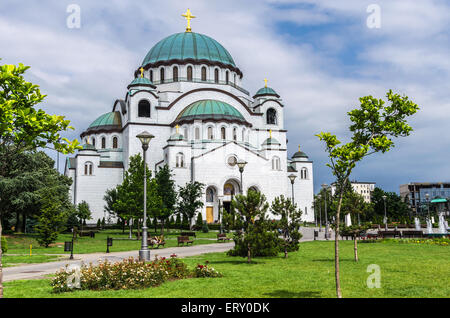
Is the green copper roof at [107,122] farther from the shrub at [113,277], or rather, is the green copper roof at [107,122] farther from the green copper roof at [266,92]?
the shrub at [113,277]

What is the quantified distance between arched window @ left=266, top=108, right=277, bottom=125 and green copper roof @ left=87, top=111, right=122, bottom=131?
21786 mm

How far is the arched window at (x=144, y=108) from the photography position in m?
57.1

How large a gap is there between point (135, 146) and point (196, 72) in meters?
14.1

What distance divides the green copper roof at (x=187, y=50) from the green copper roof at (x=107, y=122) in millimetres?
9006

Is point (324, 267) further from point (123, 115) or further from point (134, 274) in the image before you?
point (123, 115)

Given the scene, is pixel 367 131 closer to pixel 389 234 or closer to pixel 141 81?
pixel 389 234

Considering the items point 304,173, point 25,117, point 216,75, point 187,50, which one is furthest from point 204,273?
point 187,50

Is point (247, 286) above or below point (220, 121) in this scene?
below

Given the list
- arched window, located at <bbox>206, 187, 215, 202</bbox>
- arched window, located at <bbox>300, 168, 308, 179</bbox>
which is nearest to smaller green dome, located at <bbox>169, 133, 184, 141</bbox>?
arched window, located at <bbox>206, 187, 215, 202</bbox>

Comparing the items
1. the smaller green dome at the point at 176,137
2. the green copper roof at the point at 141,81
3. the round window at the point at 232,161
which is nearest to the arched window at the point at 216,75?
the green copper roof at the point at 141,81

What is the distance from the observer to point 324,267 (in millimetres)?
15180
